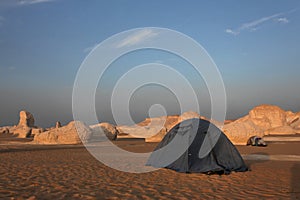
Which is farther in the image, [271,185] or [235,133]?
[235,133]

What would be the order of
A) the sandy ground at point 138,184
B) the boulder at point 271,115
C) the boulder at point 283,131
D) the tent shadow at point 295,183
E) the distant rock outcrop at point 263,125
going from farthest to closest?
1. the boulder at point 271,115
2. the boulder at point 283,131
3. the distant rock outcrop at point 263,125
4. the tent shadow at point 295,183
5. the sandy ground at point 138,184

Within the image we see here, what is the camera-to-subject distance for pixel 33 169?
1155 cm

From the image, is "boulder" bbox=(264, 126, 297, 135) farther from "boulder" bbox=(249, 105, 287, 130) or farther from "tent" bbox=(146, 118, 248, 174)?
"tent" bbox=(146, 118, 248, 174)

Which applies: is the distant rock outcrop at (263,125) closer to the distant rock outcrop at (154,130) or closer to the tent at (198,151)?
the distant rock outcrop at (154,130)

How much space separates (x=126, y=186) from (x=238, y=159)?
5.63 metres

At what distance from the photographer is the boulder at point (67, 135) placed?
2953 centimetres

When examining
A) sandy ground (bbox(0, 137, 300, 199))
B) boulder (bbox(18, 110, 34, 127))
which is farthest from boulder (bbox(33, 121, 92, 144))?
boulder (bbox(18, 110, 34, 127))

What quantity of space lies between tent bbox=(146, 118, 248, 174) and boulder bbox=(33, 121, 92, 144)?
18.6 meters

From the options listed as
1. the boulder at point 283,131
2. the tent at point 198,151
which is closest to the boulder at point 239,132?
the tent at point 198,151

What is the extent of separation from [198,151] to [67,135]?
69.0 feet

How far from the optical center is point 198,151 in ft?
38.3

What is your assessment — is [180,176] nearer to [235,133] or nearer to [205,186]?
[205,186]

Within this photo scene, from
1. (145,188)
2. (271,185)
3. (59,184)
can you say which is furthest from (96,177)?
(271,185)

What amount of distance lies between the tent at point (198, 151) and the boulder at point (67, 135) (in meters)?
18.6
